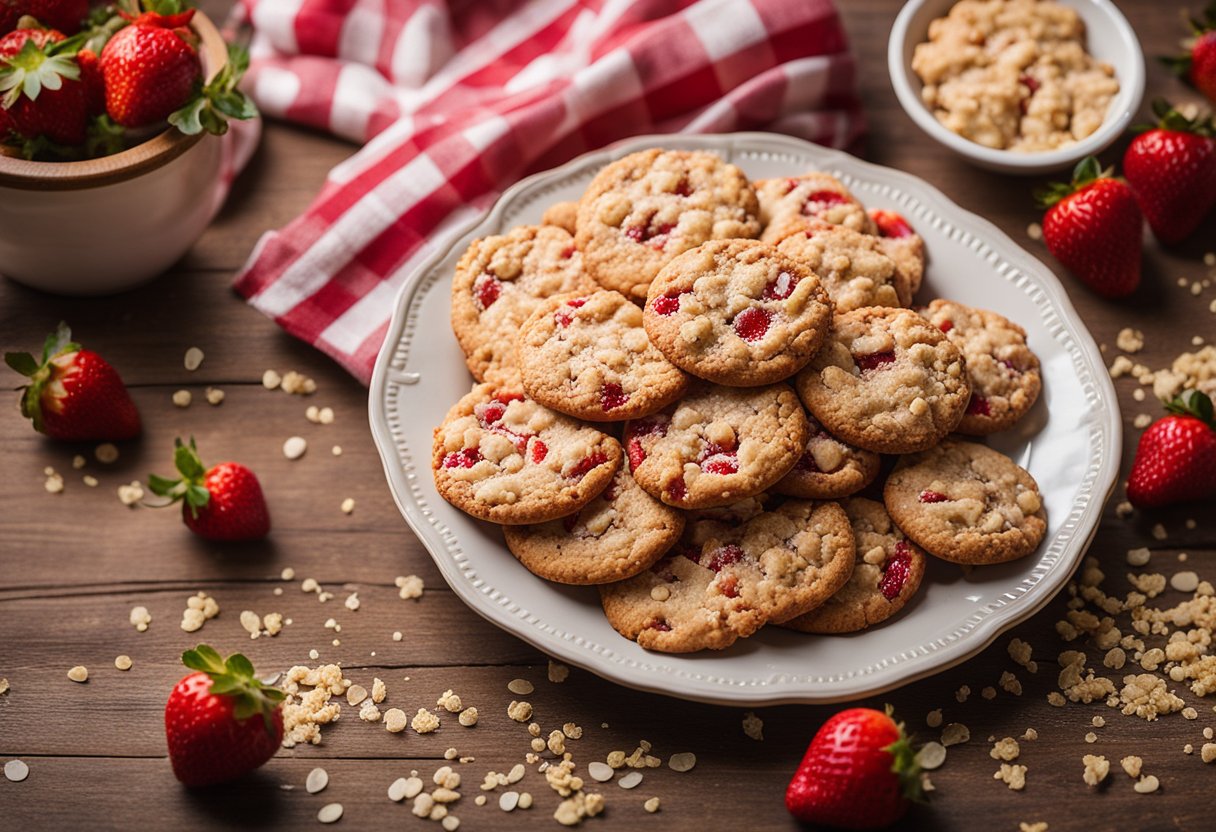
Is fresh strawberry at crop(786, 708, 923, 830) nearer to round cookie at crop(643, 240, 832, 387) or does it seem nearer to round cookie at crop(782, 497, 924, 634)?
round cookie at crop(782, 497, 924, 634)

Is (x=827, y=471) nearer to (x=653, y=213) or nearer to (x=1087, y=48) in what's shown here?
(x=653, y=213)

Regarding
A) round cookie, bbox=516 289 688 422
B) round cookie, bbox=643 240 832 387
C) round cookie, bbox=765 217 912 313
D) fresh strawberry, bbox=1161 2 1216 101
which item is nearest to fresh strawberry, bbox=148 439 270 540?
round cookie, bbox=516 289 688 422

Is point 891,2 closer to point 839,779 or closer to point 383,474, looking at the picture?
point 383,474

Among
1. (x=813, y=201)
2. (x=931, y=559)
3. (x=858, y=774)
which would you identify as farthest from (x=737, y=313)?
(x=858, y=774)

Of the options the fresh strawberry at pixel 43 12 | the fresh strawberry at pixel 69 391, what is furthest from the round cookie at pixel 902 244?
the fresh strawberry at pixel 43 12

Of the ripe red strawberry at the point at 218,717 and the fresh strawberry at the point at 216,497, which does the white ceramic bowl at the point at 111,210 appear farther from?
the ripe red strawberry at the point at 218,717

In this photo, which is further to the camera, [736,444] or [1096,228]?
[1096,228]

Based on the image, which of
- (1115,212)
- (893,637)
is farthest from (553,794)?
(1115,212)
